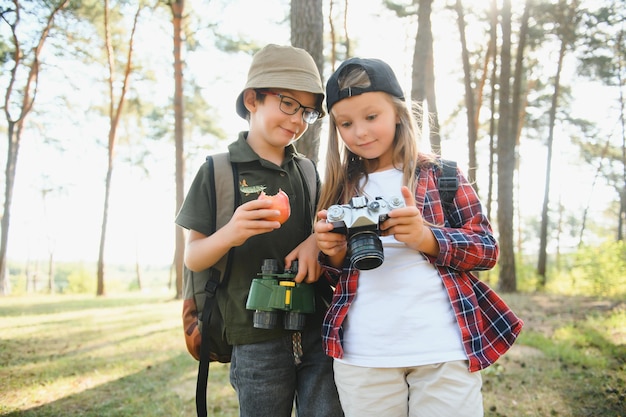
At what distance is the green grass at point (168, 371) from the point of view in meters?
3.58

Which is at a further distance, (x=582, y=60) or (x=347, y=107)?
(x=582, y=60)

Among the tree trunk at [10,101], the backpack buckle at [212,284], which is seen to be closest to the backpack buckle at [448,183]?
the backpack buckle at [212,284]

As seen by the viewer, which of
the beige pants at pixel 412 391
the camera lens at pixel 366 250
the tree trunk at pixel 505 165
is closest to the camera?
the camera lens at pixel 366 250

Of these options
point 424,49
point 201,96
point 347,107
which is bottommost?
point 347,107

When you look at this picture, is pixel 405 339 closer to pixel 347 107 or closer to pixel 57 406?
pixel 347 107

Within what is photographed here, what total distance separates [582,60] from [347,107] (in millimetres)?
16860

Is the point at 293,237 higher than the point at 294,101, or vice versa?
the point at 294,101

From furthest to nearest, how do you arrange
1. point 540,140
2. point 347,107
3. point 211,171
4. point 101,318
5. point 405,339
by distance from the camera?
point 540,140 < point 101,318 < point 211,171 < point 347,107 < point 405,339

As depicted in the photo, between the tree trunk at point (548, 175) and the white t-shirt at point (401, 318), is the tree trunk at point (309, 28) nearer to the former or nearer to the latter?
the white t-shirt at point (401, 318)

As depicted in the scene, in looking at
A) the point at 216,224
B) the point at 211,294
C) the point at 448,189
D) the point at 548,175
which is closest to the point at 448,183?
the point at 448,189

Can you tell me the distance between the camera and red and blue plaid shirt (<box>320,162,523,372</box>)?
168 cm

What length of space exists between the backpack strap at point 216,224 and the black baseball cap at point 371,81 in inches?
22.6

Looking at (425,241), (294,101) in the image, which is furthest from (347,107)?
(425,241)

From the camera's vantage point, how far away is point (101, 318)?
28.3 feet
